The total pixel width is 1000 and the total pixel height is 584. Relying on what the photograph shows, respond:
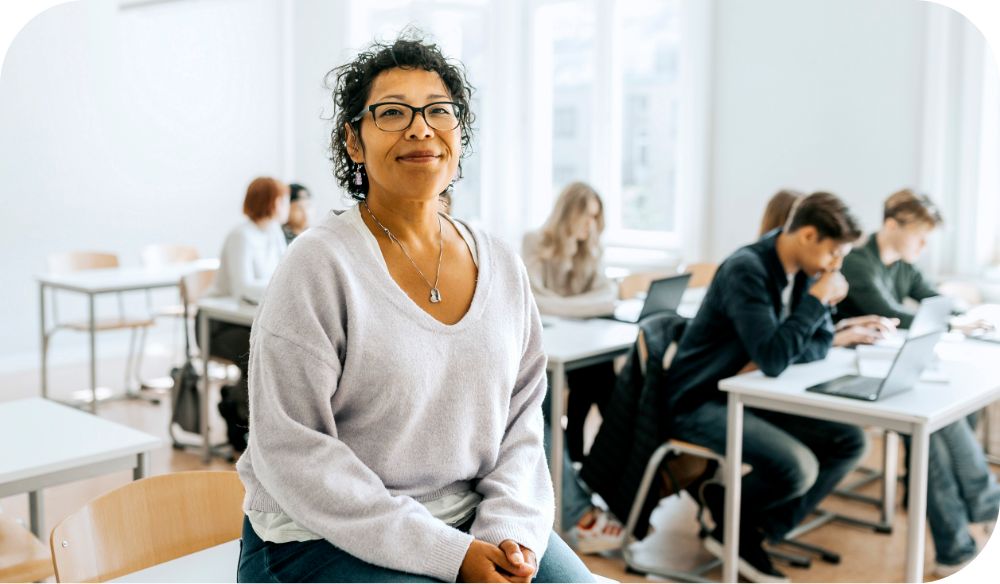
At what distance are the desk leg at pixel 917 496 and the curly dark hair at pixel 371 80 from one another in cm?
166

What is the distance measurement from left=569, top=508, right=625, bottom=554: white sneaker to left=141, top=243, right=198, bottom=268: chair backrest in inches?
144

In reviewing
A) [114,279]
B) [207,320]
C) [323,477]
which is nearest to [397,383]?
[323,477]

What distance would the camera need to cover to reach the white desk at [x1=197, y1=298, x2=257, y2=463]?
4465 millimetres

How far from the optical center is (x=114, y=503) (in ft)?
5.61

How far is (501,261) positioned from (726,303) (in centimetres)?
162

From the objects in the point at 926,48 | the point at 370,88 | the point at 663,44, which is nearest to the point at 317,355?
the point at 370,88

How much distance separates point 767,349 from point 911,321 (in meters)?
1.29

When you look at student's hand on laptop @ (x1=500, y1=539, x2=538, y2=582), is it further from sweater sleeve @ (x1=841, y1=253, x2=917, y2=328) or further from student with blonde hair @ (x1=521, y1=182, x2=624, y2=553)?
sweater sleeve @ (x1=841, y1=253, x2=917, y2=328)

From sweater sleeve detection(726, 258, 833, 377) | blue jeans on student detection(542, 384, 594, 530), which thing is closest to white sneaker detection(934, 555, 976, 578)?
sweater sleeve detection(726, 258, 833, 377)

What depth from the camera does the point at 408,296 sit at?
149cm

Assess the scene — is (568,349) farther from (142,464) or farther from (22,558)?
(22,558)

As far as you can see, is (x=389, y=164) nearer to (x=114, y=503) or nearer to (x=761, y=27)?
(x=114, y=503)

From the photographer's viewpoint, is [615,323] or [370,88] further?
[615,323]

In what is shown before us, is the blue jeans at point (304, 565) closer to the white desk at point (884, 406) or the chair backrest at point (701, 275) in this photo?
the white desk at point (884, 406)
